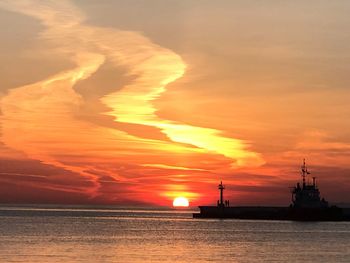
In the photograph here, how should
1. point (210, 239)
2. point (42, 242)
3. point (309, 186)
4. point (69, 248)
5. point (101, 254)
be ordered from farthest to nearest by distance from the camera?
point (309, 186) → point (210, 239) → point (42, 242) → point (69, 248) → point (101, 254)

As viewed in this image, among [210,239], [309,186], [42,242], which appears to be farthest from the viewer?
[309,186]

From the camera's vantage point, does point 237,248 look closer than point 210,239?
Yes

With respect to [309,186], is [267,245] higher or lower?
lower

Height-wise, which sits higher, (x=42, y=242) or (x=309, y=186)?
(x=309, y=186)

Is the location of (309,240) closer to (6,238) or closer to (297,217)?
(6,238)

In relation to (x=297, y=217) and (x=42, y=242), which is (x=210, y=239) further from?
(x=297, y=217)

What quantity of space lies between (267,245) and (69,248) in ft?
92.0

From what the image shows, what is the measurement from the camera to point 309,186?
596ft

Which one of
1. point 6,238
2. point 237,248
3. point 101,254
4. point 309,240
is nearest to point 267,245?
point 237,248

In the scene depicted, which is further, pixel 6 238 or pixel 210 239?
pixel 210 239

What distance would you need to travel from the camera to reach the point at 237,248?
102125 millimetres

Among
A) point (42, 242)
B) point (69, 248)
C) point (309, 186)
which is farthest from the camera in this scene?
point (309, 186)

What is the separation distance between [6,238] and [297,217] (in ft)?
306

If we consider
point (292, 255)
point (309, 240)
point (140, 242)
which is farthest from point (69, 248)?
point (309, 240)
